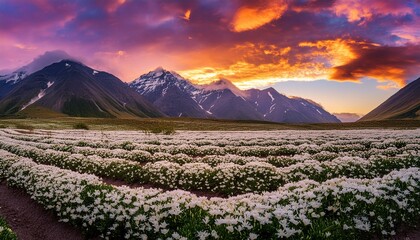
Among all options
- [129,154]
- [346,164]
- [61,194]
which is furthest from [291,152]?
[61,194]

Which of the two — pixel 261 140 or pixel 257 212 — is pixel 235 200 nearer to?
pixel 257 212

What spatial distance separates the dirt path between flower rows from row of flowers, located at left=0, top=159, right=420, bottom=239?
0.78m

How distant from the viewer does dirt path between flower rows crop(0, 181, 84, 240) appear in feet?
45.1

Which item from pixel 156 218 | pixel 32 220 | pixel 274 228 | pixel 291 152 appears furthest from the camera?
pixel 291 152

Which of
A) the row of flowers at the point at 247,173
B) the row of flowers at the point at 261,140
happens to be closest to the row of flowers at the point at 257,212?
the row of flowers at the point at 247,173

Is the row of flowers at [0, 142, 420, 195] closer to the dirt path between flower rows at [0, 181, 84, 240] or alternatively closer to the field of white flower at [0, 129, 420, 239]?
the field of white flower at [0, 129, 420, 239]

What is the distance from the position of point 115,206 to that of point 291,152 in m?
21.8

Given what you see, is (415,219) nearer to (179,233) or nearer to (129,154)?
(179,233)

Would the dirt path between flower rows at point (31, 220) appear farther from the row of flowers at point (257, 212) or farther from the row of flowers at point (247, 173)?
the row of flowers at point (247, 173)

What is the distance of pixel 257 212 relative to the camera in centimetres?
883

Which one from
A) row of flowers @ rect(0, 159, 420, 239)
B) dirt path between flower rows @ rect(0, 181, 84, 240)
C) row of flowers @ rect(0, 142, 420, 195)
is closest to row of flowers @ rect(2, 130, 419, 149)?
row of flowers @ rect(0, 142, 420, 195)

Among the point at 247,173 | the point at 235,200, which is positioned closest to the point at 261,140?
the point at 247,173

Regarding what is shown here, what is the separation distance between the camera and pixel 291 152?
30.1 m

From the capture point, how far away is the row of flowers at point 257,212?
835 cm
